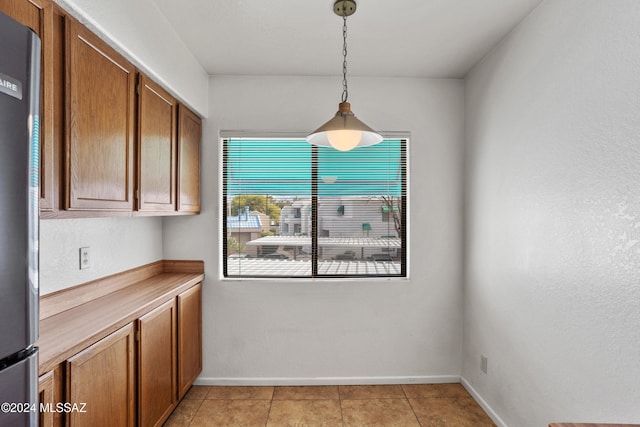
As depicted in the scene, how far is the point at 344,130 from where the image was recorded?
1.77 metres

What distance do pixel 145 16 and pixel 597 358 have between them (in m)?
2.81

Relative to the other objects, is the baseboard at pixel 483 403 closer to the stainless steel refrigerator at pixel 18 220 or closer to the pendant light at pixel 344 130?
the pendant light at pixel 344 130

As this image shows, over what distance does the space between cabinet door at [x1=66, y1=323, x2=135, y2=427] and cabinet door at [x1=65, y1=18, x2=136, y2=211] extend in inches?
24.7

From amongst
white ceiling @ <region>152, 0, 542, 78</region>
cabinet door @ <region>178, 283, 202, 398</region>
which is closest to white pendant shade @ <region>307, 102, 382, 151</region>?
white ceiling @ <region>152, 0, 542, 78</region>

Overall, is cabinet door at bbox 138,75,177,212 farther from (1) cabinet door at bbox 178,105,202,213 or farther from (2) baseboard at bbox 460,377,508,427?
(2) baseboard at bbox 460,377,508,427

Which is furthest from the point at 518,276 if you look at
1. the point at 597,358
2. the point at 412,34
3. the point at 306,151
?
the point at 306,151

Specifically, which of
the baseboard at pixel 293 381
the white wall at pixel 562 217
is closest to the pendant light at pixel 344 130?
the white wall at pixel 562 217

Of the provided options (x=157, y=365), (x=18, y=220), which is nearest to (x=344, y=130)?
(x=18, y=220)

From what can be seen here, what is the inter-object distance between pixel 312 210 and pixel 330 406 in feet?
5.15

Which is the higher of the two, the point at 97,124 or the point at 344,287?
the point at 97,124

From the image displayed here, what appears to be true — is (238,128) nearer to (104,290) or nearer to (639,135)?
(104,290)

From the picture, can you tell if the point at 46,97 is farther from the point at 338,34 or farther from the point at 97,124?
the point at 338,34

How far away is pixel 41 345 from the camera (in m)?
1.34

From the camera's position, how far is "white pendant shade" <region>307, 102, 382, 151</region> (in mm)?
1766
